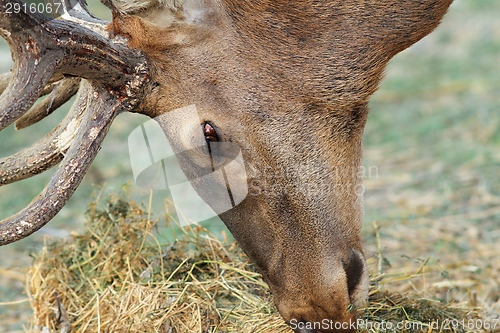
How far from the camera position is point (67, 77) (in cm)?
192

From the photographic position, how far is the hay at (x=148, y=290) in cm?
229

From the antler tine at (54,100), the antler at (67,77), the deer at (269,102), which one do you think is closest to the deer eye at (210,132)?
the deer at (269,102)

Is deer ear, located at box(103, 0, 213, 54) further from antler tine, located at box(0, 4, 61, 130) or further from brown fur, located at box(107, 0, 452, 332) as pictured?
antler tine, located at box(0, 4, 61, 130)

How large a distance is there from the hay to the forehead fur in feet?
3.87

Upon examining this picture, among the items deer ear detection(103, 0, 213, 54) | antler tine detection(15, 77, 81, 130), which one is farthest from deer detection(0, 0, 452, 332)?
antler tine detection(15, 77, 81, 130)

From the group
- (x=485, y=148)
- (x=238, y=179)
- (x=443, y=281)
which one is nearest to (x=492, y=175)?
(x=485, y=148)

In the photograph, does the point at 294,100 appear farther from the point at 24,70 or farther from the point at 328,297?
the point at 24,70

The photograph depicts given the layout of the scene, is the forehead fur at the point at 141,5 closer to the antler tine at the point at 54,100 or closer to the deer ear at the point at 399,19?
the antler tine at the point at 54,100

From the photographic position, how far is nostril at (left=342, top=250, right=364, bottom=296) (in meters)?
2.12

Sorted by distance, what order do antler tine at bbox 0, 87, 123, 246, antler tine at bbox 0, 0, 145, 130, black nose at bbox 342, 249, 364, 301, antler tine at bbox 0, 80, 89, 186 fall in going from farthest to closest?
1. black nose at bbox 342, 249, 364, 301
2. antler tine at bbox 0, 80, 89, 186
3. antler tine at bbox 0, 87, 123, 246
4. antler tine at bbox 0, 0, 145, 130

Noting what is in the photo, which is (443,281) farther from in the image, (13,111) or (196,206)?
(13,111)

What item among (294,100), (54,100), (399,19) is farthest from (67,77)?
(399,19)

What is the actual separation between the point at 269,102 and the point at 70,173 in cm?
83

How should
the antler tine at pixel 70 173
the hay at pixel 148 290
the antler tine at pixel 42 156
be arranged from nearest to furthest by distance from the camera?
the antler tine at pixel 70 173
the antler tine at pixel 42 156
the hay at pixel 148 290
